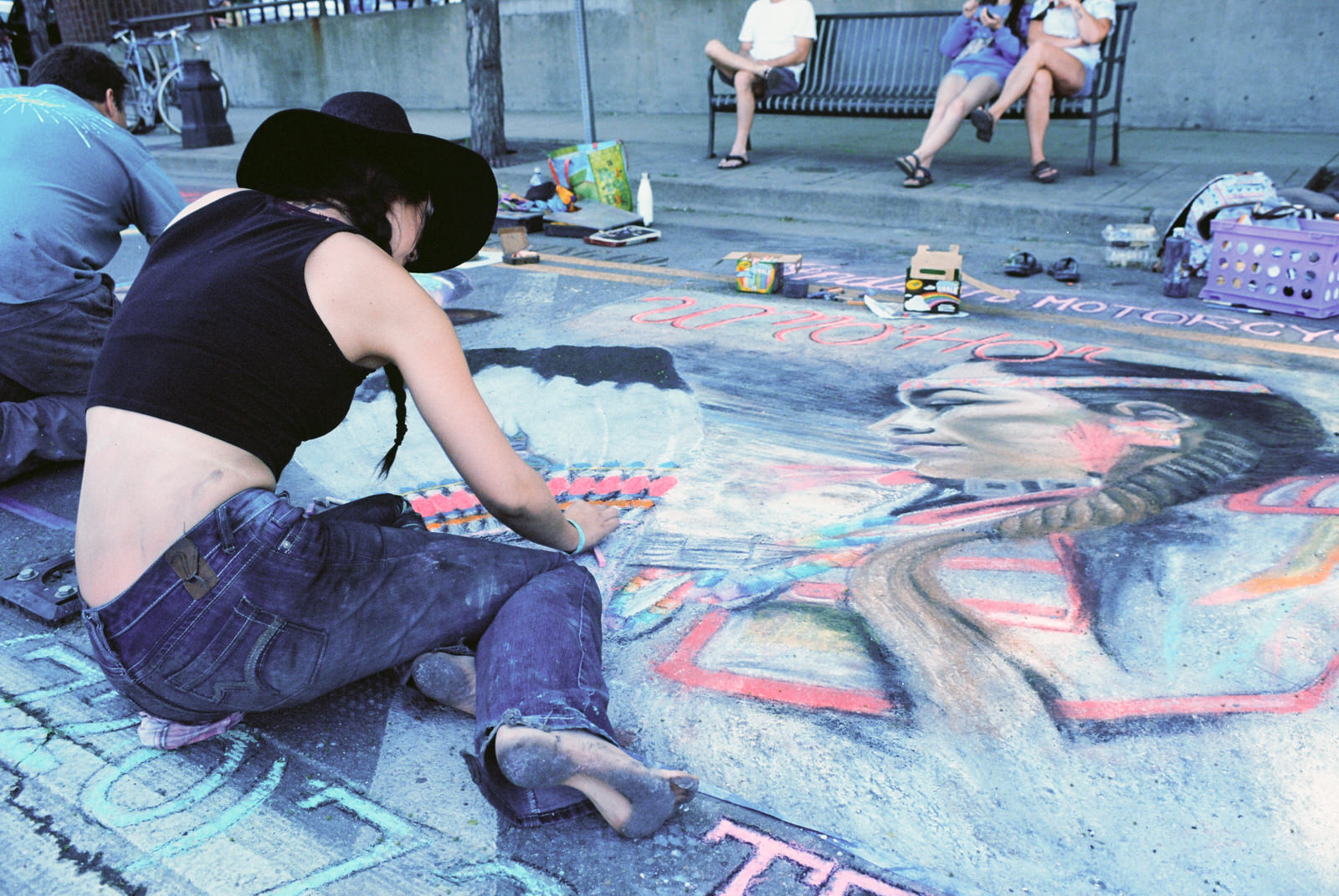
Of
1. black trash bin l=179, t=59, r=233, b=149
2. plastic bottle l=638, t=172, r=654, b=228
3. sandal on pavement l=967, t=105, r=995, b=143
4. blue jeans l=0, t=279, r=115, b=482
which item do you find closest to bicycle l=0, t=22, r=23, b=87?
black trash bin l=179, t=59, r=233, b=149

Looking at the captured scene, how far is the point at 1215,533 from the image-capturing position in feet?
8.54

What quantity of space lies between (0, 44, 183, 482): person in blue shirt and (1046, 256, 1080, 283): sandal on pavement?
4009 millimetres

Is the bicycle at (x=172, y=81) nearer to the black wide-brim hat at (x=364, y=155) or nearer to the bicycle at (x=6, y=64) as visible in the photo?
the bicycle at (x=6, y=64)

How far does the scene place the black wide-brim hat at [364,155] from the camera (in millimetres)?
1813

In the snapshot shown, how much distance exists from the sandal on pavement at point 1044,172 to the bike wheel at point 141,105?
38.2 feet

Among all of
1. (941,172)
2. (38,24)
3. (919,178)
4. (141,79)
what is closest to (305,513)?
(919,178)

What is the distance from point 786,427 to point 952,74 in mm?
4291

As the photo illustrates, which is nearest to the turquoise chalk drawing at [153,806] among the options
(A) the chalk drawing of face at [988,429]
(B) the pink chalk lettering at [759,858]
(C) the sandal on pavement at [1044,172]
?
(B) the pink chalk lettering at [759,858]

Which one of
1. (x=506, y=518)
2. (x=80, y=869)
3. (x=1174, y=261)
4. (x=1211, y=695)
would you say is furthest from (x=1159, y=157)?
(x=80, y=869)

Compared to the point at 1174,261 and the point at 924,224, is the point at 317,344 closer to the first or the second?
the point at 1174,261

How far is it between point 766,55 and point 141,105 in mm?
9617

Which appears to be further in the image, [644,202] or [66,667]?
[644,202]

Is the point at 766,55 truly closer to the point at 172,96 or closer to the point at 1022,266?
the point at 1022,266

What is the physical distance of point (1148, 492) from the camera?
9.32 ft
